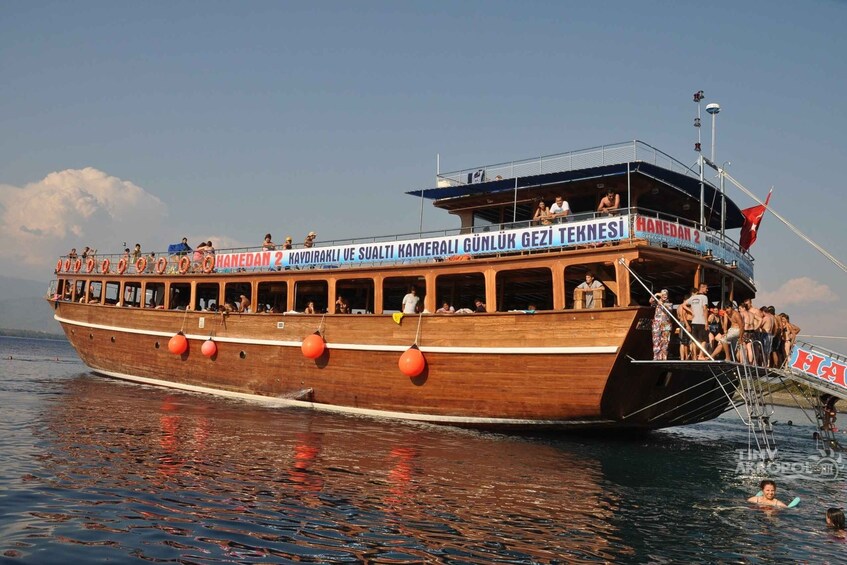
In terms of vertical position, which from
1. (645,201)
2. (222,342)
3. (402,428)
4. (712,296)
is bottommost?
(402,428)

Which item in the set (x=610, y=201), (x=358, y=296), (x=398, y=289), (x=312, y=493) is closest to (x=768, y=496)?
(x=312, y=493)

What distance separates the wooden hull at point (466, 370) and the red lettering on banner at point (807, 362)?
1.78m

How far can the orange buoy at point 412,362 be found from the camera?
1612 centimetres

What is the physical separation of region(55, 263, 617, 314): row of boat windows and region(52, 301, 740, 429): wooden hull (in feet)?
2.56

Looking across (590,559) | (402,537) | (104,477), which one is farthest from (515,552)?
(104,477)

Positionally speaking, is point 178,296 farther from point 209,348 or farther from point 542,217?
point 542,217

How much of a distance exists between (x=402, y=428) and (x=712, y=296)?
10.7m

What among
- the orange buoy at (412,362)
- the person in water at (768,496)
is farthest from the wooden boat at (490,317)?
the person in water at (768,496)

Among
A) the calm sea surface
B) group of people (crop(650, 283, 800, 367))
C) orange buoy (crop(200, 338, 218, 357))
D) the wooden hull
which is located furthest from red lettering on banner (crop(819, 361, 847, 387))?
orange buoy (crop(200, 338, 218, 357))

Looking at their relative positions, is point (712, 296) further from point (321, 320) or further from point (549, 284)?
point (321, 320)

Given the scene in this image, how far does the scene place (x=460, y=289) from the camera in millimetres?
20375

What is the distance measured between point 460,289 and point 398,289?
249 cm

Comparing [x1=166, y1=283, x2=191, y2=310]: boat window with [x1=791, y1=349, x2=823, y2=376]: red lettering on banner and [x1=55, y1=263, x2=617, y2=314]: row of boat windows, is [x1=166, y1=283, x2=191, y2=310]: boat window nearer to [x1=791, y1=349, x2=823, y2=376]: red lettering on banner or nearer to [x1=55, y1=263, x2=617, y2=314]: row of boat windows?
[x1=55, y1=263, x2=617, y2=314]: row of boat windows

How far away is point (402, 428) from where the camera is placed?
52.6ft
